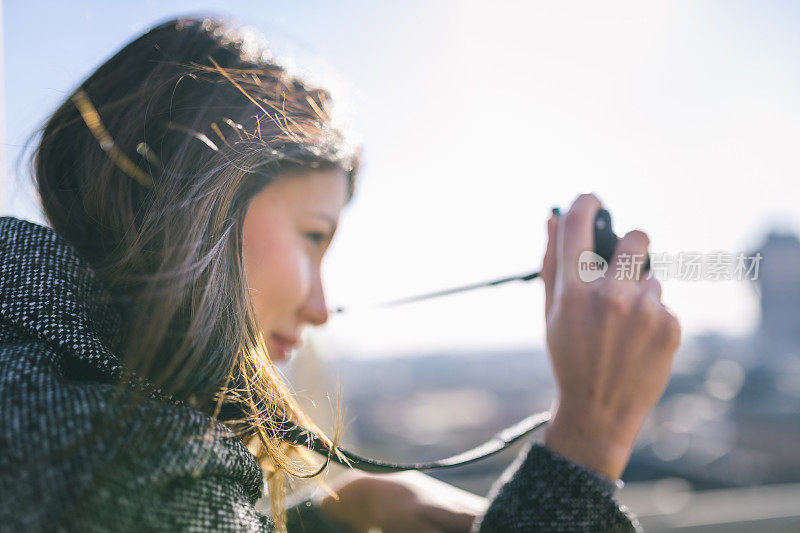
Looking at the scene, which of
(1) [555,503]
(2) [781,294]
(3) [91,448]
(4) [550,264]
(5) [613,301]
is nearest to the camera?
(3) [91,448]

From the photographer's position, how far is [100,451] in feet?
1.76

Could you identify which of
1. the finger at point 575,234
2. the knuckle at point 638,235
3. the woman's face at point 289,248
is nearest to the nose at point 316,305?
the woman's face at point 289,248

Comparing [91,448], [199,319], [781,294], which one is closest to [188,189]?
[199,319]

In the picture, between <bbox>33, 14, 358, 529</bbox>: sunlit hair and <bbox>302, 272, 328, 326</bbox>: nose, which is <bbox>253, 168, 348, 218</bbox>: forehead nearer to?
<bbox>33, 14, 358, 529</bbox>: sunlit hair

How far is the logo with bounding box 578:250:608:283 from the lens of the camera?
34.9 inches

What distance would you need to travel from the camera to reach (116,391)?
2.03ft

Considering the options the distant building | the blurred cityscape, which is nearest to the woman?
the blurred cityscape

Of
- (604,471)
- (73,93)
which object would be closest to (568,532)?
(604,471)

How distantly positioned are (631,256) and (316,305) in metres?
0.69

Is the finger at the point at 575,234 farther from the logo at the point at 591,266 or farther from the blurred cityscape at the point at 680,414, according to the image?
the blurred cityscape at the point at 680,414

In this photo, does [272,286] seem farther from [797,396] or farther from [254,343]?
[797,396]

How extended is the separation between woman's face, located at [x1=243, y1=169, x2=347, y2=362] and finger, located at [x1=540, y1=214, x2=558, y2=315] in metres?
0.50

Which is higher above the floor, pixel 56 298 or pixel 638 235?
pixel 638 235

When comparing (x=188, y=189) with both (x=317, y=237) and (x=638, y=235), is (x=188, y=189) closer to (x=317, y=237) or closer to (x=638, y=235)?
(x=317, y=237)
